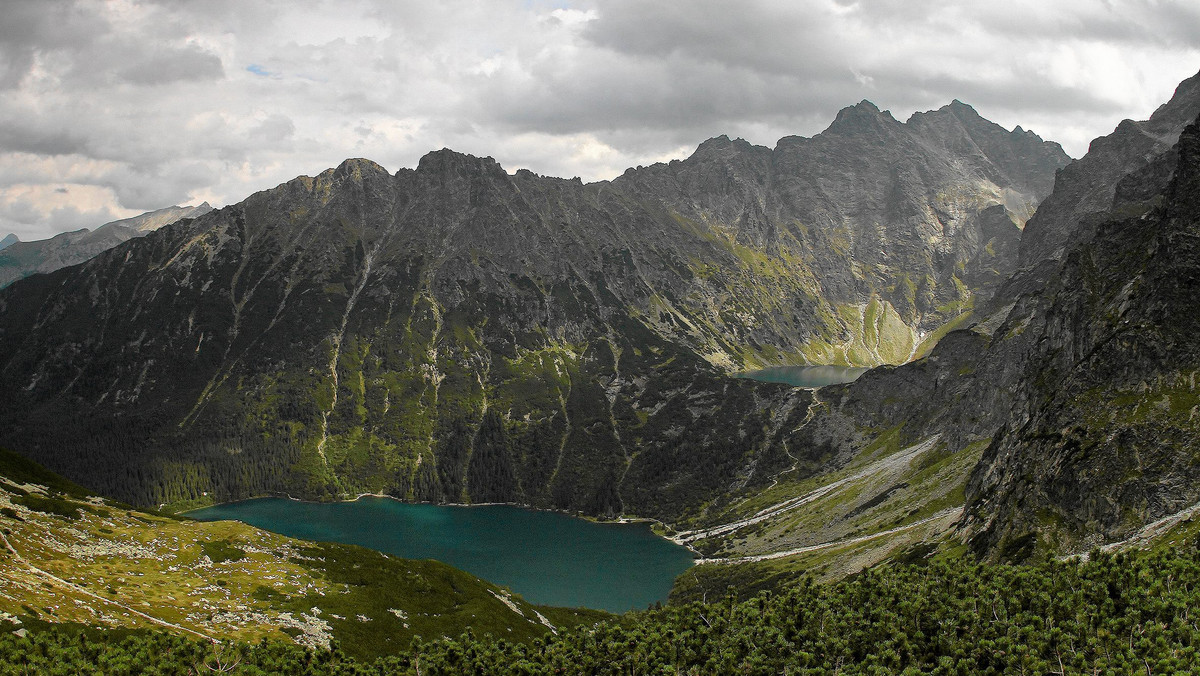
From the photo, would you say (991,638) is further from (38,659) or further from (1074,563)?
(38,659)

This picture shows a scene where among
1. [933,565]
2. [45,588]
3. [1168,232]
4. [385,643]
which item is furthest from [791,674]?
[1168,232]

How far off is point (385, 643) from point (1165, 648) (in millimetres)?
94219

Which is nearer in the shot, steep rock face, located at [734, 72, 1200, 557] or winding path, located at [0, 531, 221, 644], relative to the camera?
winding path, located at [0, 531, 221, 644]

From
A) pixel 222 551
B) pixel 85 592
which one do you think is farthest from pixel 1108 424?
pixel 85 592

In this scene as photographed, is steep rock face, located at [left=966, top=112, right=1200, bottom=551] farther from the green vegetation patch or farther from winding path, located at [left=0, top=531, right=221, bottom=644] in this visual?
the green vegetation patch

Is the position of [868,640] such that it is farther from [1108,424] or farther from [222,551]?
[222,551]

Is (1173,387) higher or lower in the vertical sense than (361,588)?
higher

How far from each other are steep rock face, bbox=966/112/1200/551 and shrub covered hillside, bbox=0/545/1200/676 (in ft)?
72.1

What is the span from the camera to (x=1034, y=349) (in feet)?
643

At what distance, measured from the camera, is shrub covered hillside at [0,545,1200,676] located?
73.2 m

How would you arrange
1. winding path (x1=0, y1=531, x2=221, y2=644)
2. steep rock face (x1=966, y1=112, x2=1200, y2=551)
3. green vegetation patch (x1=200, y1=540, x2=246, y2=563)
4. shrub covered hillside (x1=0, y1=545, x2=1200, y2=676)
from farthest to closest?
green vegetation patch (x1=200, y1=540, x2=246, y2=563) → steep rock face (x1=966, y1=112, x2=1200, y2=551) → winding path (x1=0, y1=531, x2=221, y2=644) → shrub covered hillside (x1=0, y1=545, x2=1200, y2=676)

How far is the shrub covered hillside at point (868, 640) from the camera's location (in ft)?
240

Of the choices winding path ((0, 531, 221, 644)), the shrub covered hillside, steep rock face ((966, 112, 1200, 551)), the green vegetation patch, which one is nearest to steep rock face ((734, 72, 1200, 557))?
steep rock face ((966, 112, 1200, 551))

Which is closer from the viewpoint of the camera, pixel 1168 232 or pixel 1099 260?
pixel 1168 232
